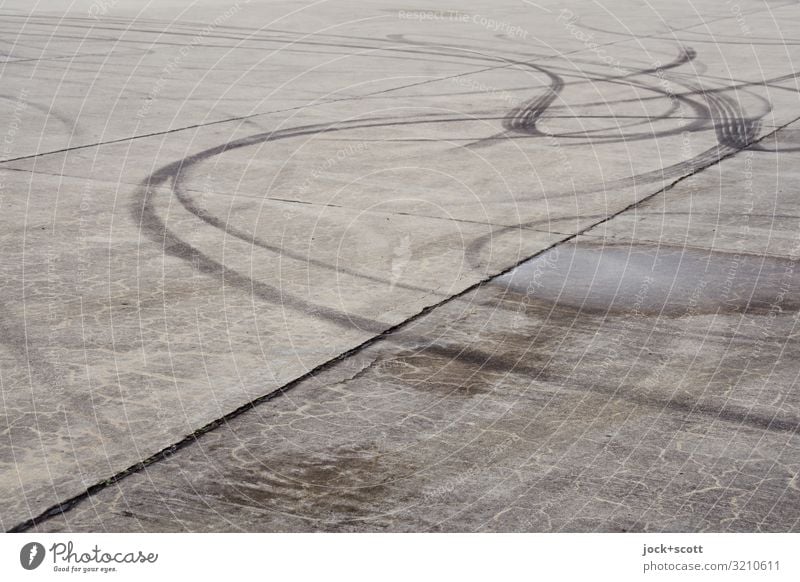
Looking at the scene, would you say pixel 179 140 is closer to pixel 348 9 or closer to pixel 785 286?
pixel 785 286

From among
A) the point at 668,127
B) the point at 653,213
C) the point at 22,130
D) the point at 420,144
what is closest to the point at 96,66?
the point at 22,130

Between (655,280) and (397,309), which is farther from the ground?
(397,309)

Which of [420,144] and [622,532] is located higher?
→ [420,144]

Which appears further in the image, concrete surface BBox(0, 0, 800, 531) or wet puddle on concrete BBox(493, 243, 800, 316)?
wet puddle on concrete BBox(493, 243, 800, 316)

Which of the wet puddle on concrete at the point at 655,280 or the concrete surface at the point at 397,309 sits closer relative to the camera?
the concrete surface at the point at 397,309
